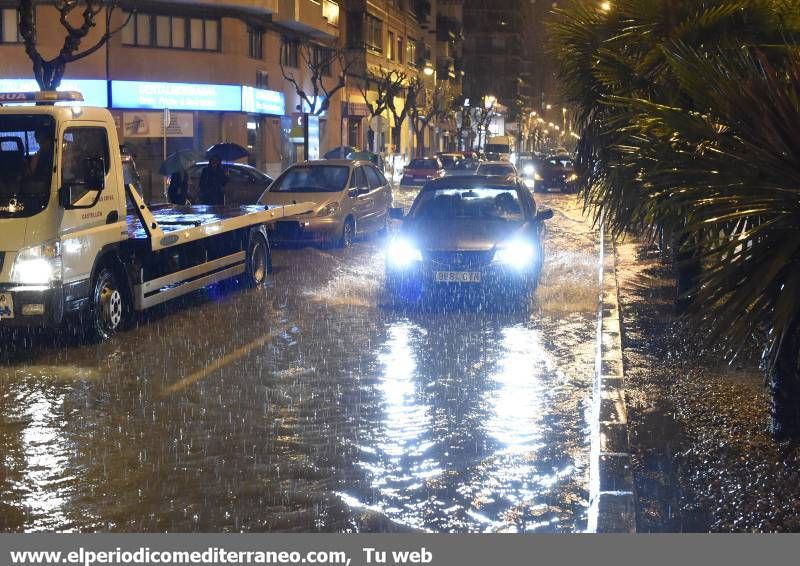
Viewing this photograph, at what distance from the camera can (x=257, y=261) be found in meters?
16.1

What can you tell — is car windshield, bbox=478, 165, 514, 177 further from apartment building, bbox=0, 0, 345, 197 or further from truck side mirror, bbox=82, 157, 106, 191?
truck side mirror, bbox=82, 157, 106, 191

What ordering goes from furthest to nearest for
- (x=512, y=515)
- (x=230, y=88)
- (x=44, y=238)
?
(x=230, y=88), (x=44, y=238), (x=512, y=515)

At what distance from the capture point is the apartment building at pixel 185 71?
3919 cm

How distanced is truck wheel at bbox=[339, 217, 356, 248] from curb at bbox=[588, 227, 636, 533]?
9.57m

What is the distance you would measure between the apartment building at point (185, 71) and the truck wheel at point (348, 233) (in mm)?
17021

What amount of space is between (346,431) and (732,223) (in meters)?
2.97

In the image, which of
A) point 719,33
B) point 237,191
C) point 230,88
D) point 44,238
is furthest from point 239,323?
point 230,88

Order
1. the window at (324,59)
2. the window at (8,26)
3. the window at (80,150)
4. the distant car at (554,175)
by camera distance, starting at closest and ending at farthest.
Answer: the window at (80,150) → the window at (8,26) → the distant car at (554,175) → the window at (324,59)

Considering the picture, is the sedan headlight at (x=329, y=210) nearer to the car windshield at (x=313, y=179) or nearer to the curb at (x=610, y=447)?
the car windshield at (x=313, y=179)

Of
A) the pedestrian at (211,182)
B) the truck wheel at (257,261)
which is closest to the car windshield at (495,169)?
the pedestrian at (211,182)

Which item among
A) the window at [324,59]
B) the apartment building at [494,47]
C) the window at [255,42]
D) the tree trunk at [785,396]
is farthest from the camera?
the apartment building at [494,47]

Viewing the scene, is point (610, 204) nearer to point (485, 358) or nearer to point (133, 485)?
point (485, 358)

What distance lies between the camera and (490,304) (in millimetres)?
13852

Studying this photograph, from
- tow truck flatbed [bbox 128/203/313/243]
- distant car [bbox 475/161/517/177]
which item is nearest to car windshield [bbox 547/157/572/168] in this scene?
distant car [bbox 475/161/517/177]
